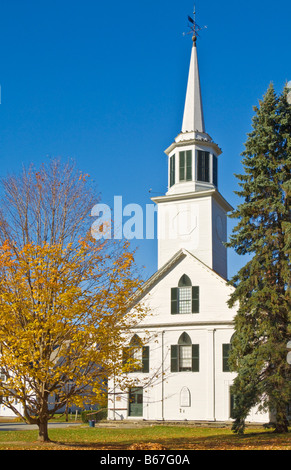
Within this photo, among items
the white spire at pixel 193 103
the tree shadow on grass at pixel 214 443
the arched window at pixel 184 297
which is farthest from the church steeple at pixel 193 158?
the tree shadow on grass at pixel 214 443

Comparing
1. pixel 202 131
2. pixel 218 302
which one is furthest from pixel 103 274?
pixel 202 131

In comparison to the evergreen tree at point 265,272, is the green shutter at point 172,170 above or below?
above

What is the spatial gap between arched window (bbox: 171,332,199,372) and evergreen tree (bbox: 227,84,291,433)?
7.61 meters

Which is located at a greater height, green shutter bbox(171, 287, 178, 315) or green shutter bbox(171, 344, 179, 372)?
green shutter bbox(171, 287, 178, 315)

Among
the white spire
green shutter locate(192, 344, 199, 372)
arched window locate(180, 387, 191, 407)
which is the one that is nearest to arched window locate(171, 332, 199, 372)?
green shutter locate(192, 344, 199, 372)

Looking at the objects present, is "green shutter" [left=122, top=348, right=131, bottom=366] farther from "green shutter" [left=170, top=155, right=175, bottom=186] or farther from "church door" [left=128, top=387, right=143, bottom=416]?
"green shutter" [left=170, top=155, right=175, bottom=186]

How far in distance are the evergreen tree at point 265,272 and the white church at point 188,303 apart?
6.52 m

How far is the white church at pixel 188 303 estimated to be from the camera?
34188 millimetres

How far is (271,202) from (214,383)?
40.8 feet

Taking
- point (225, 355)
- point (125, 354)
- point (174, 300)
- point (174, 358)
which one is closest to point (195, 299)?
point (174, 300)

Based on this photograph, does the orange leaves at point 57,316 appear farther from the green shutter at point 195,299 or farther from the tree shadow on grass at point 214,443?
the green shutter at point 195,299

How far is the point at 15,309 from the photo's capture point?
1677 cm

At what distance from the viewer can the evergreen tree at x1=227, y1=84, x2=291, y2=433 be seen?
84.0 feet
